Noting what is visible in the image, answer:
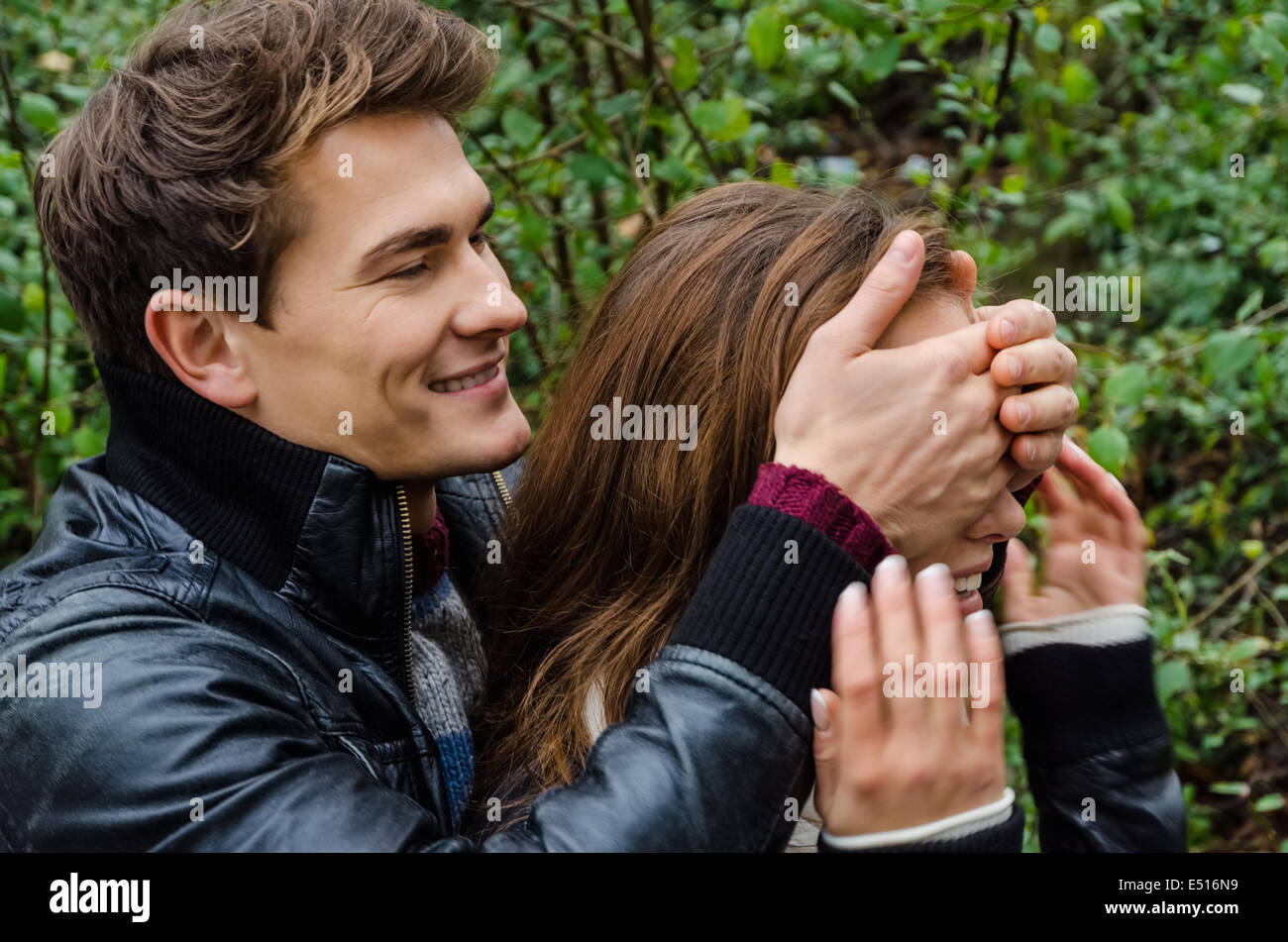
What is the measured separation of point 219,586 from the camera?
1.63 meters

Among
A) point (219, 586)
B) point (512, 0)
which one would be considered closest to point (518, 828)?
point (219, 586)

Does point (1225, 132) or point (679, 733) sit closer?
point (679, 733)

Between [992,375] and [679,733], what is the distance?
0.66 metres

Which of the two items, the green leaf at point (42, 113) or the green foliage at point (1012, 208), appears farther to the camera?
the green foliage at point (1012, 208)

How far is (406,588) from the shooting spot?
1770 millimetres

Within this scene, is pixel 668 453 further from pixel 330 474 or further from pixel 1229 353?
pixel 1229 353

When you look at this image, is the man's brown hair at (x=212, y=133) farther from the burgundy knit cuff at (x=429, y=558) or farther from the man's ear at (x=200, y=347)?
the burgundy knit cuff at (x=429, y=558)

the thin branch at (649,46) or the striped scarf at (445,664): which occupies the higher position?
the thin branch at (649,46)

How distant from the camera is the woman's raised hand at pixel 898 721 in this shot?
54.3 inches

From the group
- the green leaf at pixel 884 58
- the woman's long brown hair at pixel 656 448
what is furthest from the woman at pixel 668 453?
the green leaf at pixel 884 58

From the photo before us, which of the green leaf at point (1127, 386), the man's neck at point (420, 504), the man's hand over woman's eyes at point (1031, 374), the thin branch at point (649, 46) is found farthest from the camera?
the thin branch at point (649, 46)

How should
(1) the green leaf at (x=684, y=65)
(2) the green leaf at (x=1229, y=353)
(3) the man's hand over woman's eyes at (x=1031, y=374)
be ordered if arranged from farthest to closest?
(1) the green leaf at (x=684, y=65) < (2) the green leaf at (x=1229, y=353) < (3) the man's hand over woman's eyes at (x=1031, y=374)

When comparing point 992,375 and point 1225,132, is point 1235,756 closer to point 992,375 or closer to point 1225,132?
point 1225,132

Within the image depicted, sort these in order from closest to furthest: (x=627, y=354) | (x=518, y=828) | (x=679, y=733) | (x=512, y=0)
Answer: (x=679, y=733) → (x=518, y=828) → (x=627, y=354) → (x=512, y=0)
